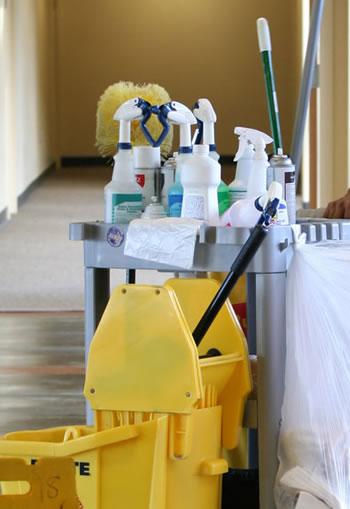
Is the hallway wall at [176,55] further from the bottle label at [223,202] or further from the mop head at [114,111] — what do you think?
the bottle label at [223,202]

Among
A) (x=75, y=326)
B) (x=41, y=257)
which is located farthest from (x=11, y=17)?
(x=75, y=326)

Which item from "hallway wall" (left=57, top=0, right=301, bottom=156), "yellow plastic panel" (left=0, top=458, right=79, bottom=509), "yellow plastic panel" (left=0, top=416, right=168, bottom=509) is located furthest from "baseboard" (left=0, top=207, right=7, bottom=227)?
"yellow plastic panel" (left=0, top=458, right=79, bottom=509)

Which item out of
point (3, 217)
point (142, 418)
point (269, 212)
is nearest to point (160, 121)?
point (269, 212)

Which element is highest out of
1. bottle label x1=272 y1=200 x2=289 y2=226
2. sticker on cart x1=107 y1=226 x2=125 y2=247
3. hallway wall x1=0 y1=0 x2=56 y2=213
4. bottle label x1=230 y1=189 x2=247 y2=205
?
hallway wall x1=0 y1=0 x2=56 y2=213

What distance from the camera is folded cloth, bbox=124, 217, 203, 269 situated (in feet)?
6.25

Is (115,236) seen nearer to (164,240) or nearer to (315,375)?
(164,240)

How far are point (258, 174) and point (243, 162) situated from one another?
0.48ft

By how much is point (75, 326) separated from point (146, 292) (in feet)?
8.92

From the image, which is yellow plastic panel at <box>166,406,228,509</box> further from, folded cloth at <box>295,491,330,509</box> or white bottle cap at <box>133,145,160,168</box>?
white bottle cap at <box>133,145,160,168</box>

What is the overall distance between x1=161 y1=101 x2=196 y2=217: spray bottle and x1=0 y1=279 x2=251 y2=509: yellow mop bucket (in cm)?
32

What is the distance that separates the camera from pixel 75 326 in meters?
4.45

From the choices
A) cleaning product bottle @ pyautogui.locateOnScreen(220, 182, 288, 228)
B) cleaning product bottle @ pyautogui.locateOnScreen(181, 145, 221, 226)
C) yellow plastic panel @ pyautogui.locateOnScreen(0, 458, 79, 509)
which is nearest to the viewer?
yellow plastic panel @ pyautogui.locateOnScreen(0, 458, 79, 509)

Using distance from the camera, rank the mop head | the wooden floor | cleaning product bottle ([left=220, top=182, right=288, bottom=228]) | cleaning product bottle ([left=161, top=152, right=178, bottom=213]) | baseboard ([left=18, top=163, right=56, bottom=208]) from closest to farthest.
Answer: cleaning product bottle ([left=220, top=182, right=288, bottom=228]), cleaning product bottle ([left=161, top=152, right=178, bottom=213]), the mop head, the wooden floor, baseboard ([left=18, top=163, right=56, bottom=208])

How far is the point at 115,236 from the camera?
6.61 feet
